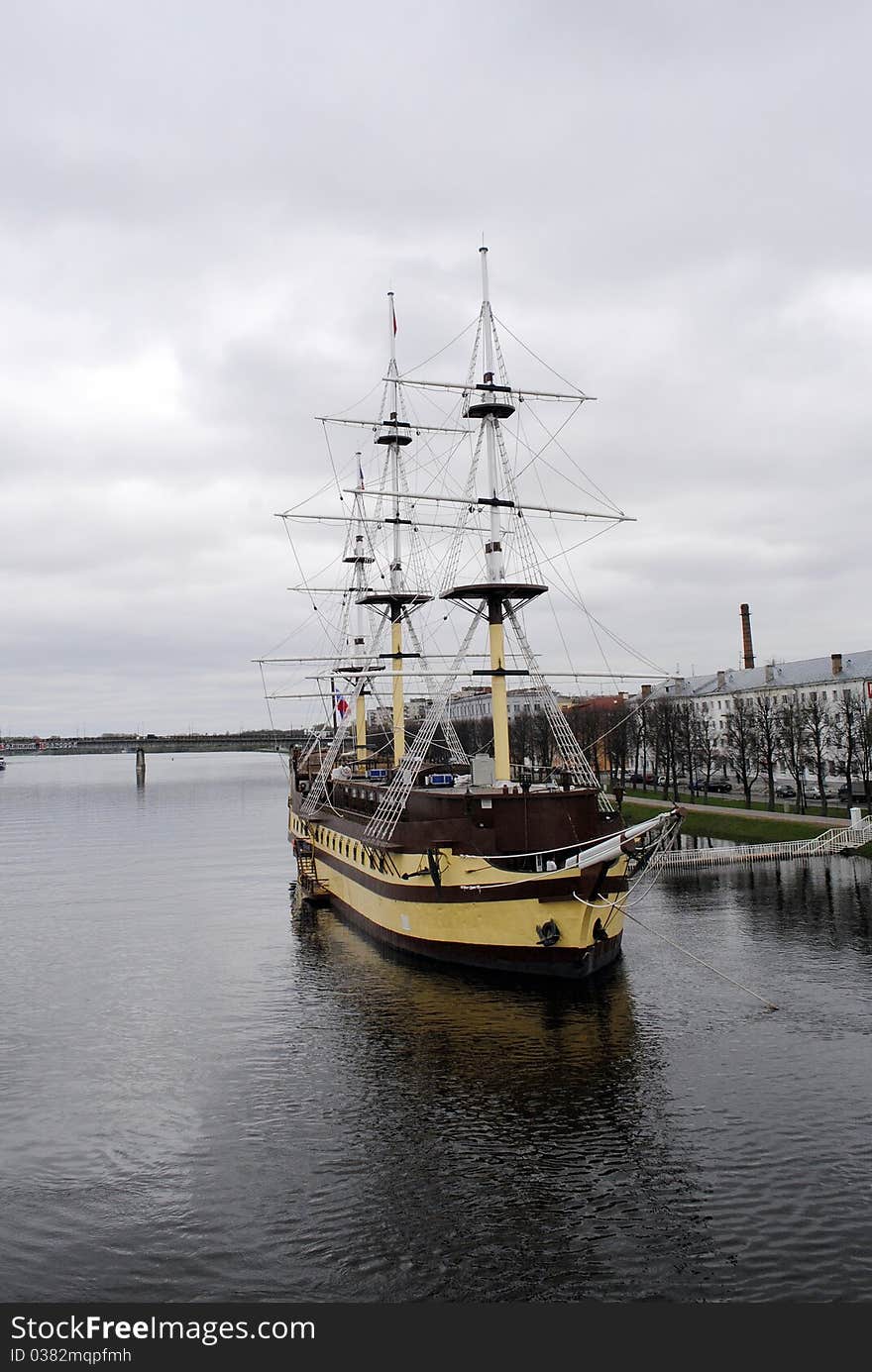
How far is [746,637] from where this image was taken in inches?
4712

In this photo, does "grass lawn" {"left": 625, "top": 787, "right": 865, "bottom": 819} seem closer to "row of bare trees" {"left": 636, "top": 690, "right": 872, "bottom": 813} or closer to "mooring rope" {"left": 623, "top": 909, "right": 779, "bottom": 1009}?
"row of bare trees" {"left": 636, "top": 690, "right": 872, "bottom": 813}

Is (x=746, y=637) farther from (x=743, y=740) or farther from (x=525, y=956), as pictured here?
(x=525, y=956)

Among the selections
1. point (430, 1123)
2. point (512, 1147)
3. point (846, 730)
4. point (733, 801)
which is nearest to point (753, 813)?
point (733, 801)

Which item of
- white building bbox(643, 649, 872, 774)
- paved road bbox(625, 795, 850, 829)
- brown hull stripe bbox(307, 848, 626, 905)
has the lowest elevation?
paved road bbox(625, 795, 850, 829)

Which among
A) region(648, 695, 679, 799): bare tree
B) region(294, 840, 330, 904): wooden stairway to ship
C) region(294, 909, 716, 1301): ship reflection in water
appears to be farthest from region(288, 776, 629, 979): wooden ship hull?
region(648, 695, 679, 799): bare tree

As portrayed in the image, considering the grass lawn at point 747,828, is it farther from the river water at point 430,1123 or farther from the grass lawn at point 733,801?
the river water at point 430,1123

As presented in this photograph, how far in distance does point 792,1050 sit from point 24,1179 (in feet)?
52.6

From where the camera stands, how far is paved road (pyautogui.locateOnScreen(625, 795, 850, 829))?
58513 mm

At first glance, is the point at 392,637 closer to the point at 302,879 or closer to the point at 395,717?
the point at 395,717

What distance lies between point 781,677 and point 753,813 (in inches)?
1828

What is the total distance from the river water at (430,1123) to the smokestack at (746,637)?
87174mm

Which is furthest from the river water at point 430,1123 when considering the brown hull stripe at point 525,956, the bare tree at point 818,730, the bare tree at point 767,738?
the bare tree at point 818,730

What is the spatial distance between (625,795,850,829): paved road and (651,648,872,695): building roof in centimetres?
1846

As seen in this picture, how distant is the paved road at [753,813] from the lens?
192 ft
